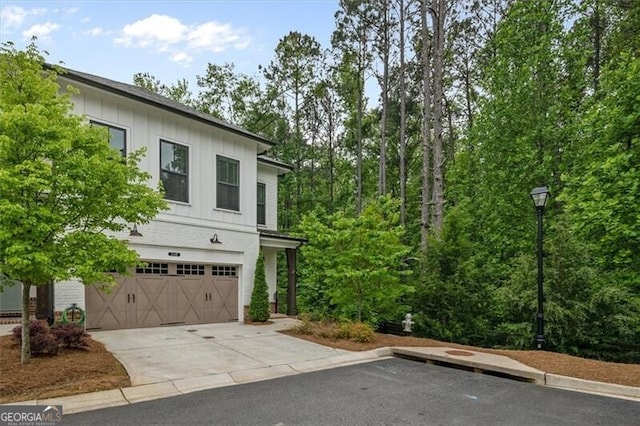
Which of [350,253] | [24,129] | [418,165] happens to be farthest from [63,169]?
[418,165]

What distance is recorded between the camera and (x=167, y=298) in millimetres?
12359

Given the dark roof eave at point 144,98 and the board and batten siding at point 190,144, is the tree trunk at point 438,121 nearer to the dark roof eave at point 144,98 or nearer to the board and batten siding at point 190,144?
the dark roof eave at point 144,98

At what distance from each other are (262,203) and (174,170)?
207 inches

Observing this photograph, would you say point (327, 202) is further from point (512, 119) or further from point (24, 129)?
point (24, 129)

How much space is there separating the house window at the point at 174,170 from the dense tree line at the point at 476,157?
12.8 feet

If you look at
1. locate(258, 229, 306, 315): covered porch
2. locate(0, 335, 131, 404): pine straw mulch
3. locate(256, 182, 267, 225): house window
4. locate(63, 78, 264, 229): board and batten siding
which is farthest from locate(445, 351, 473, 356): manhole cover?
locate(256, 182, 267, 225): house window

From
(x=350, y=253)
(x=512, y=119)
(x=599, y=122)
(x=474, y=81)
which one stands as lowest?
(x=350, y=253)

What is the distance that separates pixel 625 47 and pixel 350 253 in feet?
42.5

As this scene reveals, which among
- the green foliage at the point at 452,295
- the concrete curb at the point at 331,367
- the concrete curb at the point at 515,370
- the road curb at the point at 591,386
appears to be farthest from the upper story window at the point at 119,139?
the road curb at the point at 591,386

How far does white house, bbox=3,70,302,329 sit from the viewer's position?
11.1 metres

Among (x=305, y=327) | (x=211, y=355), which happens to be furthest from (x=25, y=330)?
(x=305, y=327)

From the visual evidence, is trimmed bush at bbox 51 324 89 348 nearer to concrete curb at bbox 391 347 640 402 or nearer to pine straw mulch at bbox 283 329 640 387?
pine straw mulch at bbox 283 329 640 387

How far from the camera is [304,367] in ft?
26.0

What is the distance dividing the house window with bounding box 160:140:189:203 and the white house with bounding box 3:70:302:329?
3 centimetres
